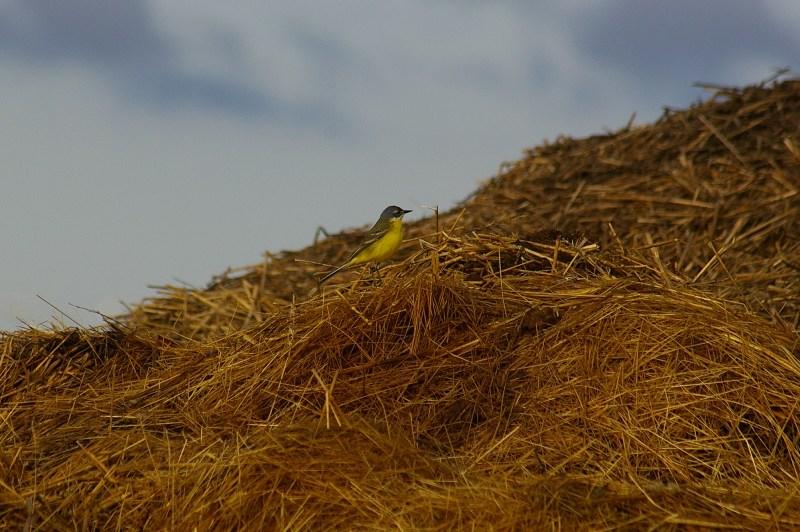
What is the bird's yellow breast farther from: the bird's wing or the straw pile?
the straw pile

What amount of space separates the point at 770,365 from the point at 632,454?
0.95m

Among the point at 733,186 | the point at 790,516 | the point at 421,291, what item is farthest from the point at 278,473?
the point at 733,186

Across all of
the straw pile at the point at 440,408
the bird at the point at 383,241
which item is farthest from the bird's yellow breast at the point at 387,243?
the straw pile at the point at 440,408

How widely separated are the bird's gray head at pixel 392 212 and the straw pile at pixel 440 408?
59.0 inches

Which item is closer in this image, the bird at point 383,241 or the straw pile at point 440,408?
the straw pile at point 440,408

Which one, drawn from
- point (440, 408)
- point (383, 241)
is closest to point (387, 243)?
point (383, 241)

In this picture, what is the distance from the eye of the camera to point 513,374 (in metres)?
4.48

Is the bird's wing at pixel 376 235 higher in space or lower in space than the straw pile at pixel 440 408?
higher

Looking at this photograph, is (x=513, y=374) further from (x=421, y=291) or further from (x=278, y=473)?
(x=278, y=473)

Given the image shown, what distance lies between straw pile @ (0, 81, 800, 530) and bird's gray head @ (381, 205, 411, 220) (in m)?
1.50

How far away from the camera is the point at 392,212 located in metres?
7.21

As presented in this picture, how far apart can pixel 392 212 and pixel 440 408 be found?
312cm

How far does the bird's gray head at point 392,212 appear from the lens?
7108 millimetres

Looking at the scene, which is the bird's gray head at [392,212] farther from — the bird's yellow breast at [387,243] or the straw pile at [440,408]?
the straw pile at [440,408]
